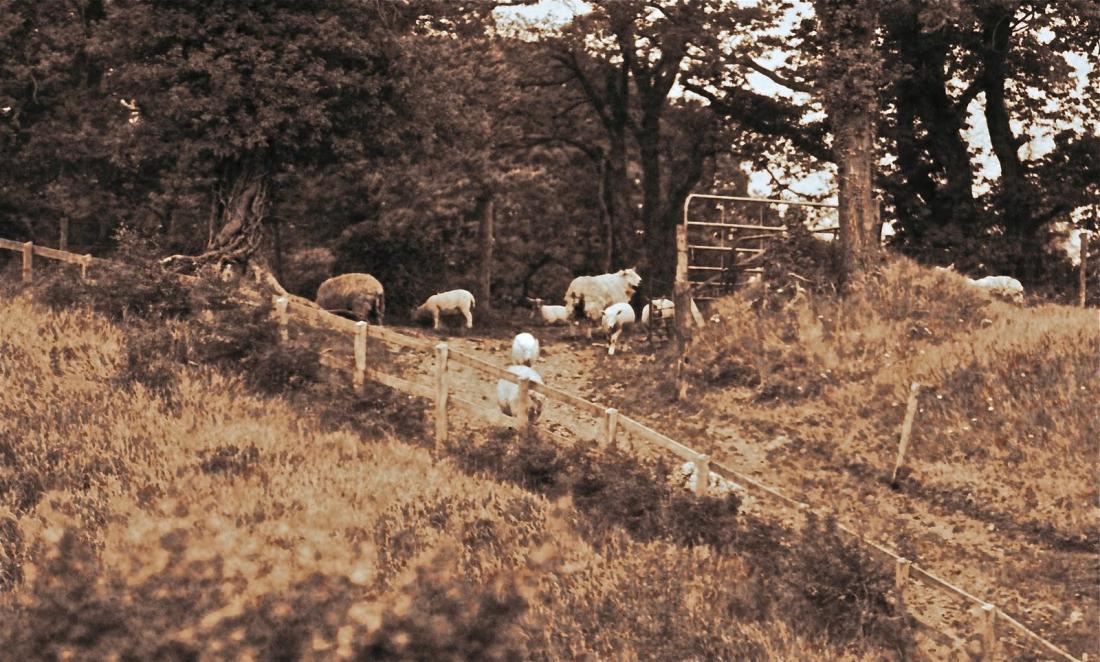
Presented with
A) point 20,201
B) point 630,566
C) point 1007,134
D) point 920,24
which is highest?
point 920,24

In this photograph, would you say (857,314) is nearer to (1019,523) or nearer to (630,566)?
(1019,523)

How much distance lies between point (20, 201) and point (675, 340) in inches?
632

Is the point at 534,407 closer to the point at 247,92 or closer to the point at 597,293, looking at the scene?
the point at 247,92

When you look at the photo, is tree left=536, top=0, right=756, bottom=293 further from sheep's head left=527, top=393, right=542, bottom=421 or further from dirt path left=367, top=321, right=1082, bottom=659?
sheep's head left=527, top=393, right=542, bottom=421

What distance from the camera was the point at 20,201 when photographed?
2758 cm

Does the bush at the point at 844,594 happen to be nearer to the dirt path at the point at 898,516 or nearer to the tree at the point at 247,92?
the dirt path at the point at 898,516

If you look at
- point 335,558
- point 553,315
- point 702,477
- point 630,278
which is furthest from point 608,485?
point 553,315

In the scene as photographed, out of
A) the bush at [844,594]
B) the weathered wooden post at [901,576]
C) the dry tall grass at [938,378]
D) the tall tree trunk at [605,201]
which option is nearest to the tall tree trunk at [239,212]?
the dry tall grass at [938,378]

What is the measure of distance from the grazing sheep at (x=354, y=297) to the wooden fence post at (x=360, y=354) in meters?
9.00

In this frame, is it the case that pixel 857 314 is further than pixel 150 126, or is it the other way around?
pixel 150 126

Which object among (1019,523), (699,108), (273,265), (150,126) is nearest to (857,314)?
(1019,523)

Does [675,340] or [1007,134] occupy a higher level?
[1007,134]

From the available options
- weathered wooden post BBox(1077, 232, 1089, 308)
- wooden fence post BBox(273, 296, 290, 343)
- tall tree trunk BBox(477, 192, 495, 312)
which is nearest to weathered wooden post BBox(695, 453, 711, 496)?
wooden fence post BBox(273, 296, 290, 343)

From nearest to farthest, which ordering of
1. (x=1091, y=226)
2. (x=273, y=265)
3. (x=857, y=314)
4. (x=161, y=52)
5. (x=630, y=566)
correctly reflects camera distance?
(x=630, y=566) < (x=857, y=314) < (x=161, y=52) < (x=1091, y=226) < (x=273, y=265)
